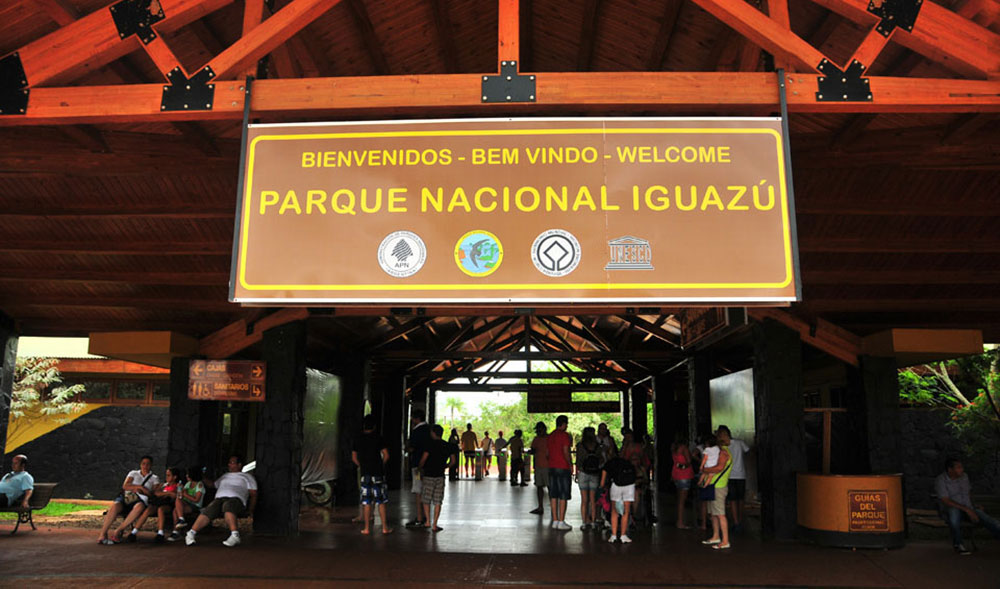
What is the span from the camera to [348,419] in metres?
13.6

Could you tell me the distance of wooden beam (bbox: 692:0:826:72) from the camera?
12.5 ft

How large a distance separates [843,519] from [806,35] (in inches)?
216

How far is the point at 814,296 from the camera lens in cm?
917

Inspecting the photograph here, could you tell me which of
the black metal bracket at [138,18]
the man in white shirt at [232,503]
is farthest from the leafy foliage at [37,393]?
the black metal bracket at [138,18]

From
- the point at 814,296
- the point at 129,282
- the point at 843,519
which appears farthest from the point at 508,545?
the point at 129,282

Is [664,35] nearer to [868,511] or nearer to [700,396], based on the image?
[868,511]

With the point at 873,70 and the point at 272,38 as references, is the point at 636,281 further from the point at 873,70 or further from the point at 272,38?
the point at 873,70

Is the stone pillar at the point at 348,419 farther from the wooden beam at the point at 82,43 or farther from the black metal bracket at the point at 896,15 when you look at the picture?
the black metal bracket at the point at 896,15

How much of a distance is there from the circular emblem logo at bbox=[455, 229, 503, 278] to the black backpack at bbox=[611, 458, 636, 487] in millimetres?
5342

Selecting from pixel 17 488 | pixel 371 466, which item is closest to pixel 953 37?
pixel 371 466

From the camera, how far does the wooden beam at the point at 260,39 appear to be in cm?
394

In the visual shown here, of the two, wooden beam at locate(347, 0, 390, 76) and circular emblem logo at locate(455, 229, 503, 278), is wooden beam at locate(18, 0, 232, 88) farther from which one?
circular emblem logo at locate(455, 229, 503, 278)

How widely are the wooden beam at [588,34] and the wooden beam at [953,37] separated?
230 centimetres

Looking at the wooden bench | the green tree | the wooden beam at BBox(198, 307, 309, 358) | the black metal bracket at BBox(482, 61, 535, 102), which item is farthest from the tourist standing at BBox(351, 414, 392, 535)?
the green tree
